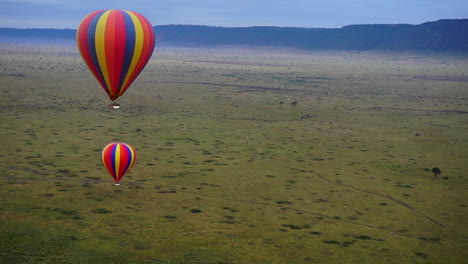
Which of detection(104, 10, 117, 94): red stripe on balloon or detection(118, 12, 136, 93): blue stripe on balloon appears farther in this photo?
detection(118, 12, 136, 93): blue stripe on balloon

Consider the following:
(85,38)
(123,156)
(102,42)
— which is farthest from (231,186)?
(85,38)

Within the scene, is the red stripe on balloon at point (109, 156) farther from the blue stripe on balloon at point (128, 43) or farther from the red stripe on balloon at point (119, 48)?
the blue stripe on balloon at point (128, 43)

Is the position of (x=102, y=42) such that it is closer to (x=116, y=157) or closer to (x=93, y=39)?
(x=93, y=39)

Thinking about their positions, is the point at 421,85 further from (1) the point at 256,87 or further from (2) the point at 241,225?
(2) the point at 241,225

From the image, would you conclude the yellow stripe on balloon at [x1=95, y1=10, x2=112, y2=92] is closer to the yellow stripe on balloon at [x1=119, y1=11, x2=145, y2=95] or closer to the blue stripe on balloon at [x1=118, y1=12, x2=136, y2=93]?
the blue stripe on balloon at [x1=118, y1=12, x2=136, y2=93]

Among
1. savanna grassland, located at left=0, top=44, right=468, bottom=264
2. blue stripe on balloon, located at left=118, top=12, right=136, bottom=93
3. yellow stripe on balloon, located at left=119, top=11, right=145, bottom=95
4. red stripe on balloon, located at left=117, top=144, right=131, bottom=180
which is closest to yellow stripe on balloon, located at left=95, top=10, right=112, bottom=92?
blue stripe on balloon, located at left=118, top=12, right=136, bottom=93

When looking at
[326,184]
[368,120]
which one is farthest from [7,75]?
[326,184]

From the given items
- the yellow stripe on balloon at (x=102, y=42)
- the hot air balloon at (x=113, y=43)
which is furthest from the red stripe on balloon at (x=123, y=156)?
the yellow stripe on balloon at (x=102, y=42)
